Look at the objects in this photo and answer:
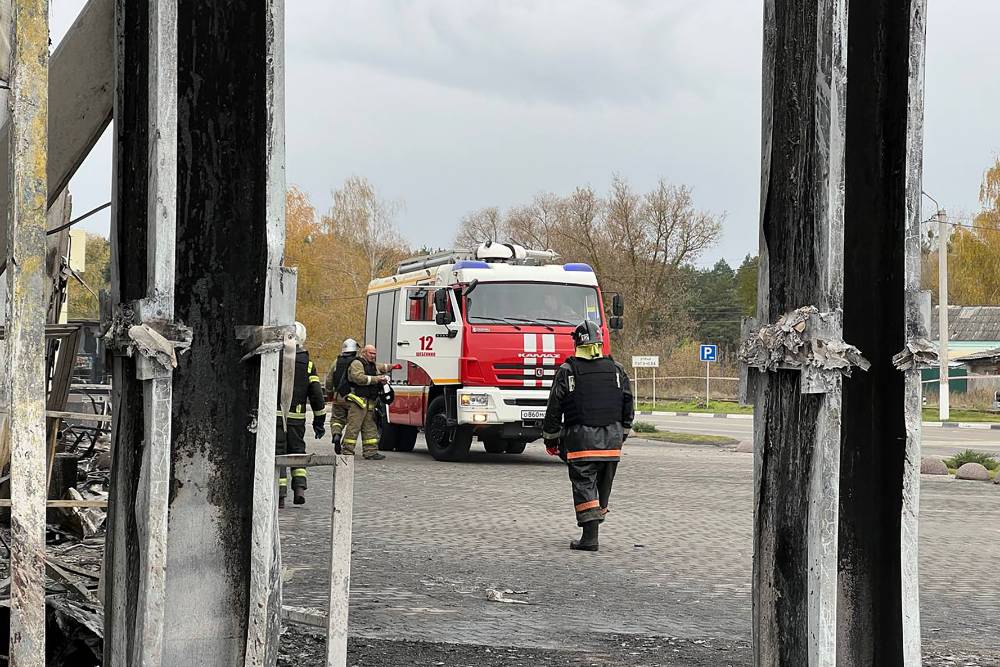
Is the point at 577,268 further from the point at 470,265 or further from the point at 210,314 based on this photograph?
the point at 210,314

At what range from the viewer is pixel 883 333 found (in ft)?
12.1

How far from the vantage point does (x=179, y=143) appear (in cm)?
337

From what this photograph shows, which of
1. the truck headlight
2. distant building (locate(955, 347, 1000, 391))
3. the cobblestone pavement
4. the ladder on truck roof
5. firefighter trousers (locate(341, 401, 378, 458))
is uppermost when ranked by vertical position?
the ladder on truck roof

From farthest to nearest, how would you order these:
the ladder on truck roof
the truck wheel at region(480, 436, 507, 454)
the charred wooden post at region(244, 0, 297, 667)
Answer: the truck wheel at region(480, 436, 507, 454) → the ladder on truck roof → the charred wooden post at region(244, 0, 297, 667)

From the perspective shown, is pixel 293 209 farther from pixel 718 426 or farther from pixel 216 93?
pixel 216 93

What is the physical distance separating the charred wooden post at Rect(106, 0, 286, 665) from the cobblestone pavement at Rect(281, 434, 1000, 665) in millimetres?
3104

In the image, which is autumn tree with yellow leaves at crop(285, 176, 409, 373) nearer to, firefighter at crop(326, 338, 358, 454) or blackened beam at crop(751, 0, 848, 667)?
firefighter at crop(326, 338, 358, 454)

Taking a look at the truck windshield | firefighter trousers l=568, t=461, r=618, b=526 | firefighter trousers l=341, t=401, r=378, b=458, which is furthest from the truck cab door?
firefighter trousers l=568, t=461, r=618, b=526

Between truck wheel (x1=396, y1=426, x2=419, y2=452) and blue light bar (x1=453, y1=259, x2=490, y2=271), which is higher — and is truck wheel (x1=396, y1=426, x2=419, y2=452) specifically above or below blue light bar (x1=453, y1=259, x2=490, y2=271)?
below

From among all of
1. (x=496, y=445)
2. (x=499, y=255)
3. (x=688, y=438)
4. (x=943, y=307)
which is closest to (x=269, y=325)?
(x=499, y=255)

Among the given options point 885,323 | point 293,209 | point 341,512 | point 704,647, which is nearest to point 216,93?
point 341,512

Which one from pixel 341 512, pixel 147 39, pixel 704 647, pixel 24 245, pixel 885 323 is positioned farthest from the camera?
pixel 704 647

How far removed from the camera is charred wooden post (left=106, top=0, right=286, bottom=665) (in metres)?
3.35

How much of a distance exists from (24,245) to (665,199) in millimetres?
52688
